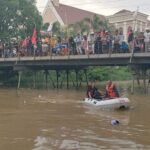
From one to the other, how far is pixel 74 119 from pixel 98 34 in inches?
438

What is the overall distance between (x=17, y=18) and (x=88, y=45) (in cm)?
2154

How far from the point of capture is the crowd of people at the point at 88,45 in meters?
25.2

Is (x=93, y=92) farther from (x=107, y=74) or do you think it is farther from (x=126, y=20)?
(x=126, y=20)

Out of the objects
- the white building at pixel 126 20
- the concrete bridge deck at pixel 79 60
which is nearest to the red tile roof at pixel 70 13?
the white building at pixel 126 20

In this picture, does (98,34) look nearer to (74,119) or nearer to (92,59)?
(92,59)

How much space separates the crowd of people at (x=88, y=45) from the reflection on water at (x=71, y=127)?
421 centimetres

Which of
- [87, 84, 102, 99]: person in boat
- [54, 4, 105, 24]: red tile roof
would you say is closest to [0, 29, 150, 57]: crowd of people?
[87, 84, 102, 99]: person in boat

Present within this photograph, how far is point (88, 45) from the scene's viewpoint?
2780 cm

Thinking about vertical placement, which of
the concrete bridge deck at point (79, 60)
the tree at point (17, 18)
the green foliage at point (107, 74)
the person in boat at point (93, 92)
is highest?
the tree at point (17, 18)

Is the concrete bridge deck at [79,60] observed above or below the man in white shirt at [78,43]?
below

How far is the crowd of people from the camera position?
25.2m

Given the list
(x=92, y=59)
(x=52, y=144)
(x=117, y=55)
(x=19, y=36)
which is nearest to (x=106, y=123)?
(x=52, y=144)

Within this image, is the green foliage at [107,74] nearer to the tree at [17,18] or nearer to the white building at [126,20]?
the tree at [17,18]

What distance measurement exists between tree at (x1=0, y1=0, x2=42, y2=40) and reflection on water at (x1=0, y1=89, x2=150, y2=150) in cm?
2591
